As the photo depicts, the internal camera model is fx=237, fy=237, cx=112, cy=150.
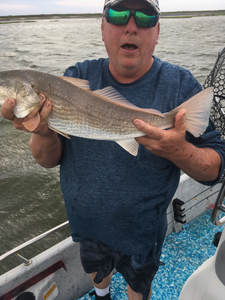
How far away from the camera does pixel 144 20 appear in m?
1.77

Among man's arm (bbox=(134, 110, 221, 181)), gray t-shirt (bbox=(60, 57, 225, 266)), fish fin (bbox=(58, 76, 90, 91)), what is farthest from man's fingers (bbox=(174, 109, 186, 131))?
fish fin (bbox=(58, 76, 90, 91))

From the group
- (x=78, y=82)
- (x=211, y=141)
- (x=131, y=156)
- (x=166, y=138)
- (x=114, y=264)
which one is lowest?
(x=114, y=264)

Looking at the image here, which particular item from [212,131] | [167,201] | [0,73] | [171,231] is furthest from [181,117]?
[171,231]

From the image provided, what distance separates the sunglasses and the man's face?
0.03 m

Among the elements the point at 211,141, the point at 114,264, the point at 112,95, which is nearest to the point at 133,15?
the point at 112,95

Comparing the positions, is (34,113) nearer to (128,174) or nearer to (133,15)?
(128,174)

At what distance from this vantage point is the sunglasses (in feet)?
5.80

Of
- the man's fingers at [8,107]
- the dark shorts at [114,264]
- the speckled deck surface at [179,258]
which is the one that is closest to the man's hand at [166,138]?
the man's fingers at [8,107]

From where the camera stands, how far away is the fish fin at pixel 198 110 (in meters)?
1.59

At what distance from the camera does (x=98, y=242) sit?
223 centimetres

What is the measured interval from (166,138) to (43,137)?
3.14 ft

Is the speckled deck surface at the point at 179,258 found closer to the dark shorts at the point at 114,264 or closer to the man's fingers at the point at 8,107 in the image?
the dark shorts at the point at 114,264

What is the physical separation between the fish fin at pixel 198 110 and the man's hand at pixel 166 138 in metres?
0.08

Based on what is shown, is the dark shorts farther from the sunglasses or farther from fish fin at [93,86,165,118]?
→ the sunglasses
